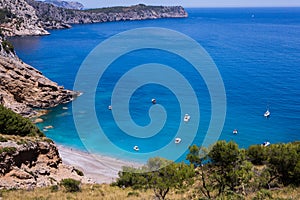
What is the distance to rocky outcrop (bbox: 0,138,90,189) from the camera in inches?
890

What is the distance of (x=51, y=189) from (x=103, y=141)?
23.7 metres

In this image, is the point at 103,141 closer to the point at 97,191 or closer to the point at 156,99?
the point at 156,99

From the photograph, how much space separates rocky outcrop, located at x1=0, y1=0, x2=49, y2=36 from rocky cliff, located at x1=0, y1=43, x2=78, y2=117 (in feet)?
302

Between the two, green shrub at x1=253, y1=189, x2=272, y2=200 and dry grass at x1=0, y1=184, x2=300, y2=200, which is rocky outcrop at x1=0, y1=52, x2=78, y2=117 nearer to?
dry grass at x1=0, y1=184, x2=300, y2=200

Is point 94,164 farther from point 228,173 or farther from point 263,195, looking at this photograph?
point 263,195

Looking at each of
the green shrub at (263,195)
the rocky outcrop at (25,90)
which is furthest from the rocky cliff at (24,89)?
the green shrub at (263,195)

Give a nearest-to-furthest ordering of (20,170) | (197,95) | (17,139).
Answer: (20,170) < (17,139) < (197,95)

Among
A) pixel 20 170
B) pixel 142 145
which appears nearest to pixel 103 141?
pixel 142 145

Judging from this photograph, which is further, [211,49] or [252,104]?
[211,49]

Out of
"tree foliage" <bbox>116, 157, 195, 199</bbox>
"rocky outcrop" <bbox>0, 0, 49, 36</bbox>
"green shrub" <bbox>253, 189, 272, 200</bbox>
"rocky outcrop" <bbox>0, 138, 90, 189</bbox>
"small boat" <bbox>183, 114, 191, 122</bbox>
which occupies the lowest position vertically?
"rocky outcrop" <bbox>0, 138, 90, 189</bbox>

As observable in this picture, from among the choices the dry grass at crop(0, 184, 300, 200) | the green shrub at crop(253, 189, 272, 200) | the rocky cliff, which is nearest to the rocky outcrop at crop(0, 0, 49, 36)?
the rocky cliff

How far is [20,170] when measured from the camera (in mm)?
23594

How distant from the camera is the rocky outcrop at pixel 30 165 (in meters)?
22.6

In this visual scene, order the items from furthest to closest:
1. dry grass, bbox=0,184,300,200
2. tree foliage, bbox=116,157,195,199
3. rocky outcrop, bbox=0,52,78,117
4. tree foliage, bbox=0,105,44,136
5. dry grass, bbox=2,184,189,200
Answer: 1. rocky outcrop, bbox=0,52,78,117
2. tree foliage, bbox=0,105,44,136
3. dry grass, bbox=2,184,189,200
4. dry grass, bbox=0,184,300,200
5. tree foliage, bbox=116,157,195,199
